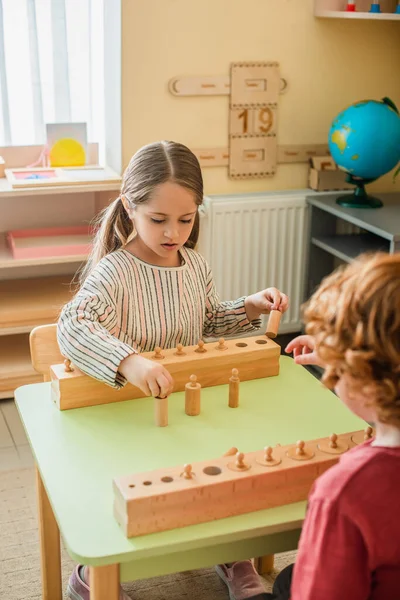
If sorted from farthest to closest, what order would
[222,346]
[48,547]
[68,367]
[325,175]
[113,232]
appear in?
1. [325,175]
2. [113,232]
3. [48,547]
4. [222,346]
5. [68,367]

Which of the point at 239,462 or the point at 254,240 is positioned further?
the point at 254,240

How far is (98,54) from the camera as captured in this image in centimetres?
313

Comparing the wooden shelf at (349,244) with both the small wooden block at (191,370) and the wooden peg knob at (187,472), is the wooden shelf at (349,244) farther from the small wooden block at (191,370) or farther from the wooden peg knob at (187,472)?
the wooden peg knob at (187,472)

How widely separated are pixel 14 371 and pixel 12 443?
320mm

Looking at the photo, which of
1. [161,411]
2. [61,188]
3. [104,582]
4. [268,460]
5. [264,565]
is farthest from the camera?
[61,188]

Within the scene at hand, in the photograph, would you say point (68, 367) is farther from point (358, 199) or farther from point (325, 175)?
point (325, 175)

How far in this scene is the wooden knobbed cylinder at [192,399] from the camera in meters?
1.46

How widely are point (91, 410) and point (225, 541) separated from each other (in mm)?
452

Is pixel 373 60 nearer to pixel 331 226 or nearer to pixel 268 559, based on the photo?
pixel 331 226

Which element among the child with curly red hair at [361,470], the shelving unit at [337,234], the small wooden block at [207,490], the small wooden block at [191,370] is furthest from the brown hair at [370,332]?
the shelving unit at [337,234]

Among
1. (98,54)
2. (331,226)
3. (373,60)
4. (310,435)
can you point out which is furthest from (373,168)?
(310,435)

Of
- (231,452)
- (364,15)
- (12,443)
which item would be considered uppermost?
(364,15)

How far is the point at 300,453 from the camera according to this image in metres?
1.26

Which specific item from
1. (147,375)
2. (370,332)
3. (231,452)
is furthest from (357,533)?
(147,375)
